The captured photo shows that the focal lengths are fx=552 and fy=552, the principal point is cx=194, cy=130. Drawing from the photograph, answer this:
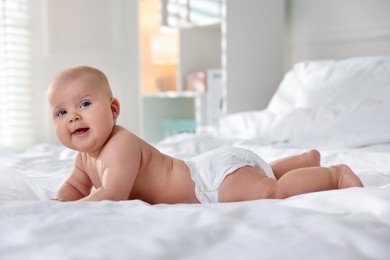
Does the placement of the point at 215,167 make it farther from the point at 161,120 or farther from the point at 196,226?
the point at 161,120

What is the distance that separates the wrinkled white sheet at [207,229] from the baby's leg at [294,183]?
11cm

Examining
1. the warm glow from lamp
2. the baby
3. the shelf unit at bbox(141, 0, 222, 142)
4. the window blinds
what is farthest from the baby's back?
the warm glow from lamp

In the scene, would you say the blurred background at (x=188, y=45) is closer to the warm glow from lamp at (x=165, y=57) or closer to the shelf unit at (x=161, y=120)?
the shelf unit at (x=161, y=120)

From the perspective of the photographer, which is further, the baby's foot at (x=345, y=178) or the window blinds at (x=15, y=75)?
the window blinds at (x=15, y=75)

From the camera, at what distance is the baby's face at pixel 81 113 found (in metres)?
1.07

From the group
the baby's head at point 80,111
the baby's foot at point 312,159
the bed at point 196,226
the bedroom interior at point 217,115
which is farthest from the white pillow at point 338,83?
the baby's head at point 80,111

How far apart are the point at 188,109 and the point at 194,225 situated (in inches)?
135

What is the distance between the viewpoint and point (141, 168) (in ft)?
3.65

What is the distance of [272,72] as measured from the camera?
3.25 m

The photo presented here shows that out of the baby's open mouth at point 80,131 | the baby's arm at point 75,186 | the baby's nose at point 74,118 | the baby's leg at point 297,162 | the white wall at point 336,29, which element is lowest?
the baby's arm at point 75,186

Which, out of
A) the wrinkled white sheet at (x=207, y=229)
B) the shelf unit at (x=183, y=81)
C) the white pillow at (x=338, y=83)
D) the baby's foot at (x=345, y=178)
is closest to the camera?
the wrinkled white sheet at (x=207, y=229)

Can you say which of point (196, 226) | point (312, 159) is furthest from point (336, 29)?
point (196, 226)

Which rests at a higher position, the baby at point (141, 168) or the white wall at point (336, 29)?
the white wall at point (336, 29)

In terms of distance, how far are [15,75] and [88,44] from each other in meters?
0.49
